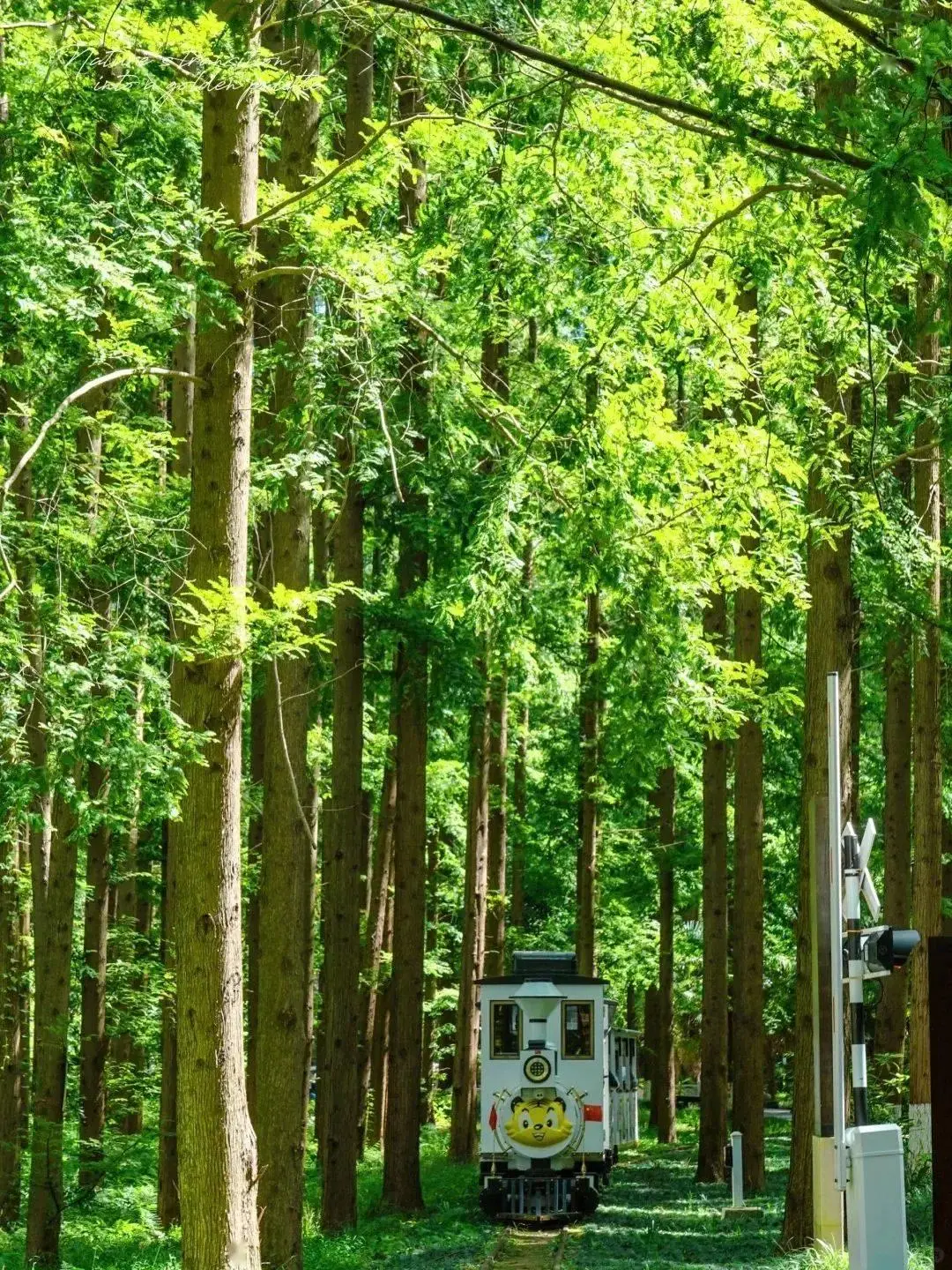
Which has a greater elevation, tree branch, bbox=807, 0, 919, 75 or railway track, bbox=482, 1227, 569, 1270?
tree branch, bbox=807, 0, 919, 75

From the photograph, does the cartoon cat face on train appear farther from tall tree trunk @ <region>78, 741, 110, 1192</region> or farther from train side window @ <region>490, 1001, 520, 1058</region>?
tall tree trunk @ <region>78, 741, 110, 1192</region>

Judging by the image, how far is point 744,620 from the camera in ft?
66.1

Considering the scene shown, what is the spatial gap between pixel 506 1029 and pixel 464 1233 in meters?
3.30

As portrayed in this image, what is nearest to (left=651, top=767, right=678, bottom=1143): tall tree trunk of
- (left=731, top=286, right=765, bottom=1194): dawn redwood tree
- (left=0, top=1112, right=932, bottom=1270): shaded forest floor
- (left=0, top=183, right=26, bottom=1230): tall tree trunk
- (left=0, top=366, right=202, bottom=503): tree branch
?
(left=0, top=1112, right=932, bottom=1270): shaded forest floor

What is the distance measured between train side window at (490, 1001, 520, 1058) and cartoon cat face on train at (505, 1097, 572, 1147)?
2.06 ft

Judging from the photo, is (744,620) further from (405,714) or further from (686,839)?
(686,839)

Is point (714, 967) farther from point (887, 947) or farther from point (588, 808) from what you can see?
point (887, 947)

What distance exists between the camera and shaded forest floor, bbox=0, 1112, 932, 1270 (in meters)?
14.3

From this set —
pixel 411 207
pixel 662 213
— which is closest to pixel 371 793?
pixel 411 207

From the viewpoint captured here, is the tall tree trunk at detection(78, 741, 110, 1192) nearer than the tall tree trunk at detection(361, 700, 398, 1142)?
Yes

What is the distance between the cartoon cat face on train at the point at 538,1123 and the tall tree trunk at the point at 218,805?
11.2 m

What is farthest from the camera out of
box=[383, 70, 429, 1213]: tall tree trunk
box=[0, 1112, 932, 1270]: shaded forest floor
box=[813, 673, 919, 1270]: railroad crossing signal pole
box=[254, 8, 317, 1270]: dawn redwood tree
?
box=[383, 70, 429, 1213]: tall tree trunk

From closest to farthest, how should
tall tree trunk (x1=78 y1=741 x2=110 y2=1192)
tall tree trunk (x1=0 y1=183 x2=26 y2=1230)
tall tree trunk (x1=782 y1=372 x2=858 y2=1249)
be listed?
tall tree trunk (x1=782 y1=372 x2=858 y2=1249) < tall tree trunk (x1=0 y1=183 x2=26 y2=1230) < tall tree trunk (x1=78 y1=741 x2=110 y2=1192)

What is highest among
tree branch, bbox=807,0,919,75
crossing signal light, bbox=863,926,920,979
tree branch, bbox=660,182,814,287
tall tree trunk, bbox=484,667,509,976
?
tree branch, bbox=660,182,814,287
